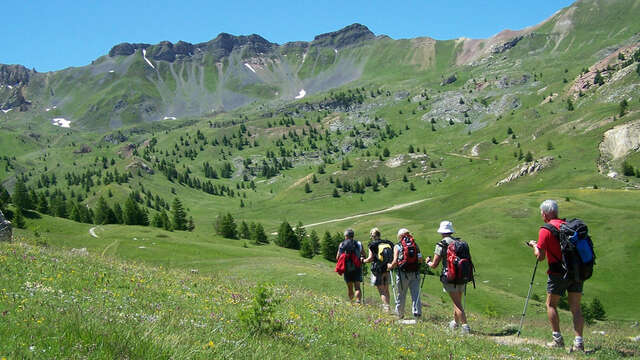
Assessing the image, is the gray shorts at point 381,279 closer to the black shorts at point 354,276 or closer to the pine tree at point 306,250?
the black shorts at point 354,276

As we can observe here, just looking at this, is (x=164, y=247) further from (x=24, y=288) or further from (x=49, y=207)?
(x=49, y=207)

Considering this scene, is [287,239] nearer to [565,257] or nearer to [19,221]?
[19,221]

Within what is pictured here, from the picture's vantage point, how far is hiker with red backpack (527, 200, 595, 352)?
14062 mm

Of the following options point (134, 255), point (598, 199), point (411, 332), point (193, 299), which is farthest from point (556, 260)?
point (598, 199)

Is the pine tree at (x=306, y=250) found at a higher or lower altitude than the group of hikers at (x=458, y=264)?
A: lower

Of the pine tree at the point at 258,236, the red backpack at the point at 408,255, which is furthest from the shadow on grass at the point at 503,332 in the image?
the pine tree at the point at 258,236

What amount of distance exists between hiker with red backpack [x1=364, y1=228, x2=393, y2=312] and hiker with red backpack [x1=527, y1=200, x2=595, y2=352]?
26.1 feet

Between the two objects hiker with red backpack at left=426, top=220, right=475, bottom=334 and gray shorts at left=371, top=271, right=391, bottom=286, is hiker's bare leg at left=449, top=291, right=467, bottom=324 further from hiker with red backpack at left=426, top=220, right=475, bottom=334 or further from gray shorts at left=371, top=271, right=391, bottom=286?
gray shorts at left=371, top=271, right=391, bottom=286

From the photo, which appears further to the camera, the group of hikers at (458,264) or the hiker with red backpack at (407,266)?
the hiker with red backpack at (407,266)

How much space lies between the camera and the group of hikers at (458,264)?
14328mm

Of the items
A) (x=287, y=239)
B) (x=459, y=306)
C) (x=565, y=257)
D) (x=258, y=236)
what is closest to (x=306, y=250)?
(x=287, y=239)

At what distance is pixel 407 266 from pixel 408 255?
570 millimetres

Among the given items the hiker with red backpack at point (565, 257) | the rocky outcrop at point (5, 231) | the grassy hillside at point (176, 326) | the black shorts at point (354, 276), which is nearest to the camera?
the grassy hillside at point (176, 326)

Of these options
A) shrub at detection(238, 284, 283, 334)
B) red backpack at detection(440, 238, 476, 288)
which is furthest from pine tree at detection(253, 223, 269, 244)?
shrub at detection(238, 284, 283, 334)
